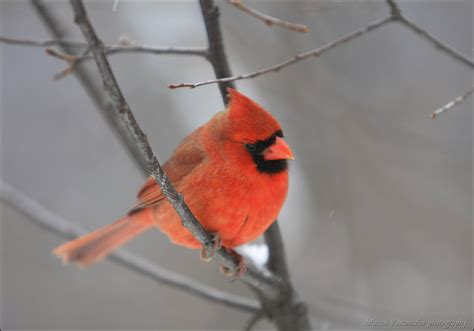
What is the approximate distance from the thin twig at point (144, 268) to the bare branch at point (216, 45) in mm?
1012

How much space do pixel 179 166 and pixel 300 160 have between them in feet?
7.45

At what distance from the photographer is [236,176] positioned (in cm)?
238

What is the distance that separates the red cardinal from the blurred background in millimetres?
1162

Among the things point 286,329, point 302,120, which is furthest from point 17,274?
point 286,329

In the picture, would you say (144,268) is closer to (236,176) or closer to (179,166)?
(179,166)

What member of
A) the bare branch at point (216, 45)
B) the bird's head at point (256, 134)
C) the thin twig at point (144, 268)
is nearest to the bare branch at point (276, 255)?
the thin twig at point (144, 268)

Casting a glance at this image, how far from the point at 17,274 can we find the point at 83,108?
1960 mm

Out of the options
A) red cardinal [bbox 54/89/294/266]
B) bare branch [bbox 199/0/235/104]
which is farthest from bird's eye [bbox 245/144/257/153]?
bare branch [bbox 199/0/235/104]

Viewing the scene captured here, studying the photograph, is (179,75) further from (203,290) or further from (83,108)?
(203,290)

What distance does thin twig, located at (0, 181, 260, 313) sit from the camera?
289 cm

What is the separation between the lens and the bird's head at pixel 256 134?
7.25ft

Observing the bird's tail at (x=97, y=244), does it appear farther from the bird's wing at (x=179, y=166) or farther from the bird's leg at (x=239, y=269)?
the bird's leg at (x=239, y=269)

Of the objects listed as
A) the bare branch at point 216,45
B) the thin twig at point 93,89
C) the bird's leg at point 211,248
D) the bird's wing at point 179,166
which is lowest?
the bird's leg at point 211,248

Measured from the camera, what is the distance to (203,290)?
2.90 m
